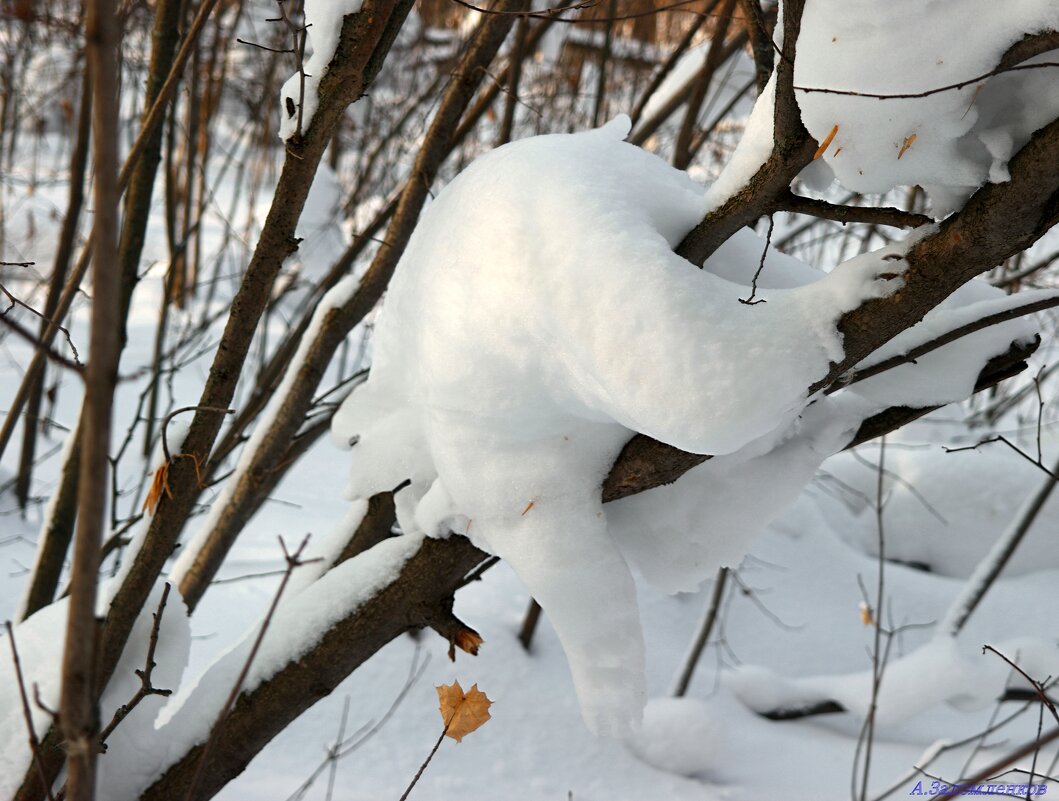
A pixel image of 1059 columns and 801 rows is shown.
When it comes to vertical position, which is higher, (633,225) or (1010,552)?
(1010,552)

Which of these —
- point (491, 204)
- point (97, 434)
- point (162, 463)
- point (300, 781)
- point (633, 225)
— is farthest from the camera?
point (300, 781)

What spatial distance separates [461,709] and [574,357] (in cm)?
44

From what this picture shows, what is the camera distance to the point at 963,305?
107 centimetres

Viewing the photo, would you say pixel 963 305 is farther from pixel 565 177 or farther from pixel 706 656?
pixel 706 656

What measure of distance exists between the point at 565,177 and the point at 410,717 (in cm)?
182

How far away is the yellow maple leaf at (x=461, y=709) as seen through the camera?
0.98 m

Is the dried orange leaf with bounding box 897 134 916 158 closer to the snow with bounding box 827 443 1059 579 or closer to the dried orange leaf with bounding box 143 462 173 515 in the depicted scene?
the dried orange leaf with bounding box 143 462 173 515

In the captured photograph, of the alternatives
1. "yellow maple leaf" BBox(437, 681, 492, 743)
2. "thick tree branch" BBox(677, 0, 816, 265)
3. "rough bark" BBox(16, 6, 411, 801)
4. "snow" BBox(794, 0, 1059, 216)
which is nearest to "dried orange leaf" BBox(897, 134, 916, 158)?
"snow" BBox(794, 0, 1059, 216)

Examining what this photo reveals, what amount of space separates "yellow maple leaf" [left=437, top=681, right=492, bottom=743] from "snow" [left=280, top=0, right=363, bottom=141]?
2.27ft

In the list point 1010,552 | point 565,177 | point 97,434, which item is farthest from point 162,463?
point 1010,552

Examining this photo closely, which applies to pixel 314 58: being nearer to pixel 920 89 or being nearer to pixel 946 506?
pixel 920 89

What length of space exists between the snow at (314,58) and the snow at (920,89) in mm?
510

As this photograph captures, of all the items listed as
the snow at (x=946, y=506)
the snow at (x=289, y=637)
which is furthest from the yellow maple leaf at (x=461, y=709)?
the snow at (x=946, y=506)

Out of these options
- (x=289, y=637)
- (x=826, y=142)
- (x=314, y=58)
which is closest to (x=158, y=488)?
(x=289, y=637)
